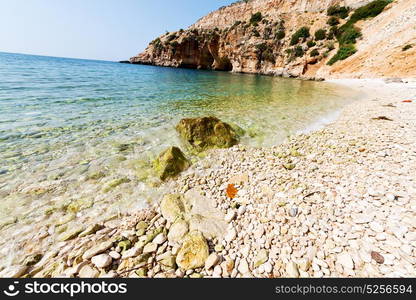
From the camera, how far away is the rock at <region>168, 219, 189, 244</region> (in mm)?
2762

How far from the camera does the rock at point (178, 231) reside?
2.76 meters

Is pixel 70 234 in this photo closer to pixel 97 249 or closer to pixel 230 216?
pixel 97 249

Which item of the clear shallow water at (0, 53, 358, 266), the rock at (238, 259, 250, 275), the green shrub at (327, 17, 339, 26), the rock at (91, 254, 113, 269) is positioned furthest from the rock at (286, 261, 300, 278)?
the green shrub at (327, 17, 339, 26)

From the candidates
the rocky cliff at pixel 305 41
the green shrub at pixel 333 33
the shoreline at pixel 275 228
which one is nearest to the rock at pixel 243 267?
the shoreline at pixel 275 228

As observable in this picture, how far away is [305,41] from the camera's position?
47.1 m

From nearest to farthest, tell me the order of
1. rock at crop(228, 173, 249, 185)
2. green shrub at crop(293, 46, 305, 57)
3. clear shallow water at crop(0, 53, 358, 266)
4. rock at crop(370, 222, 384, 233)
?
rock at crop(370, 222, 384, 233)
clear shallow water at crop(0, 53, 358, 266)
rock at crop(228, 173, 249, 185)
green shrub at crop(293, 46, 305, 57)

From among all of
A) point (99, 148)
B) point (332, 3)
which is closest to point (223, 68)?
point (332, 3)

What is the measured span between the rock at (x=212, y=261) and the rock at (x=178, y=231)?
0.60 meters

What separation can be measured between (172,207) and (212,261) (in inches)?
54.0

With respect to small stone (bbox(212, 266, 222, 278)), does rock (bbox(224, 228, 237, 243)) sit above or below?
above

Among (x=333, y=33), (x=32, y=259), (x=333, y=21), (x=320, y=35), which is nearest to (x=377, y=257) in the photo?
(x=32, y=259)

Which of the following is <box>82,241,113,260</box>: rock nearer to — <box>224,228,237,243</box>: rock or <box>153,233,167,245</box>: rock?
<box>153,233,167,245</box>: rock

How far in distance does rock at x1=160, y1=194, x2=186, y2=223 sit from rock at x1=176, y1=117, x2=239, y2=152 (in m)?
2.60

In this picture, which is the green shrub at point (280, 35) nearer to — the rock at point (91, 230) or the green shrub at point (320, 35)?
the green shrub at point (320, 35)
